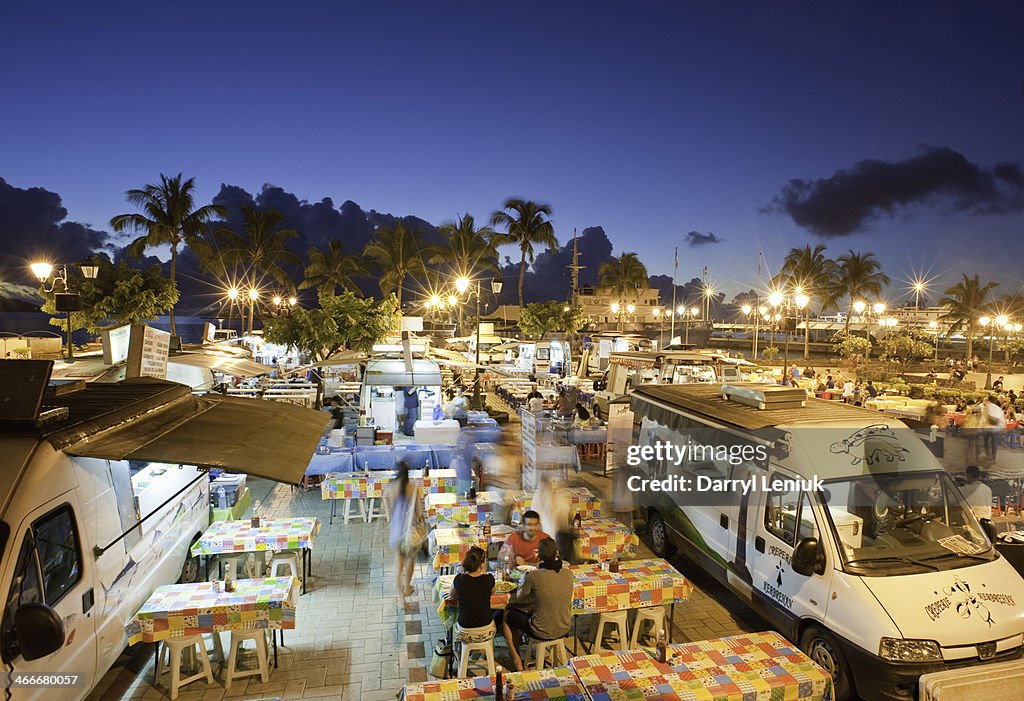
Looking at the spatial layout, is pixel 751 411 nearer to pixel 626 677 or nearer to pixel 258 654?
pixel 626 677


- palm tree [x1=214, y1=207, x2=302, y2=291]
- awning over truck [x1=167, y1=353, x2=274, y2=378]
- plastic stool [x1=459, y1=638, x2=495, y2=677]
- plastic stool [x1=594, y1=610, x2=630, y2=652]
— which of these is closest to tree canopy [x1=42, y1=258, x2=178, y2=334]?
awning over truck [x1=167, y1=353, x2=274, y2=378]

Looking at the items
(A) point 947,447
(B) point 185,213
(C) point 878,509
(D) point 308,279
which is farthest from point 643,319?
(C) point 878,509

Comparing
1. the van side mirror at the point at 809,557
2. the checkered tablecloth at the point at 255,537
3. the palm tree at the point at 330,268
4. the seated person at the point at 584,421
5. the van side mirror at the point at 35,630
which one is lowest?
the checkered tablecloth at the point at 255,537

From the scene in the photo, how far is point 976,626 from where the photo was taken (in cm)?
459

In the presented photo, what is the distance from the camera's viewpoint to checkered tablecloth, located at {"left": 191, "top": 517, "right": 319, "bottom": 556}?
6316 millimetres

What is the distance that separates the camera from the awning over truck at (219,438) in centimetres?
408

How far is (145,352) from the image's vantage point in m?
8.02

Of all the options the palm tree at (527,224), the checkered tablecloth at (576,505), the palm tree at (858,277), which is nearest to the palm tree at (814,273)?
the palm tree at (858,277)

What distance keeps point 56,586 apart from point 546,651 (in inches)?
147

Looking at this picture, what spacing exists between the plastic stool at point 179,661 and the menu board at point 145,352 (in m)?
4.19

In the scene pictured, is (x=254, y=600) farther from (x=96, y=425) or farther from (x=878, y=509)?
(x=878, y=509)

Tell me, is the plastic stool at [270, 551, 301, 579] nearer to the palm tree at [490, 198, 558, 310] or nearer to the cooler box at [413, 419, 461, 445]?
the cooler box at [413, 419, 461, 445]

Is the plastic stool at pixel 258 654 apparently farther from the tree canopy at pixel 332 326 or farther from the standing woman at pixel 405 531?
the tree canopy at pixel 332 326

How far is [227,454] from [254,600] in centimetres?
152
